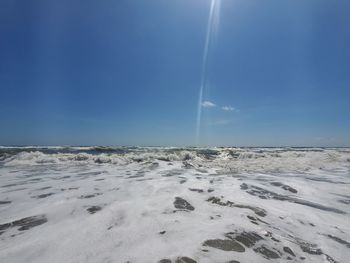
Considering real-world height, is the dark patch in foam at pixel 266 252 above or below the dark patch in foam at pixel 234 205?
below

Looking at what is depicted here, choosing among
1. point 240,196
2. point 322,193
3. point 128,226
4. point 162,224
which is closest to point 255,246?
point 162,224

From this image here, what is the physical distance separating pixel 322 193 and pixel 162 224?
4884 mm

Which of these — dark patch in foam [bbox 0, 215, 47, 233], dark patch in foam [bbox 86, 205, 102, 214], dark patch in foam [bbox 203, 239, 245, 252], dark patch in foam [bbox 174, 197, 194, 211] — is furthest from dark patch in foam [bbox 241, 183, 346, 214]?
dark patch in foam [bbox 0, 215, 47, 233]

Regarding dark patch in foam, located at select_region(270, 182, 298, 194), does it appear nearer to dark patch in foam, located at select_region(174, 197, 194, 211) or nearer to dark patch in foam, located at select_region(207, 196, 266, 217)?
dark patch in foam, located at select_region(207, 196, 266, 217)

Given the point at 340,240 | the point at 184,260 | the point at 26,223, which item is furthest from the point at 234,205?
the point at 26,223

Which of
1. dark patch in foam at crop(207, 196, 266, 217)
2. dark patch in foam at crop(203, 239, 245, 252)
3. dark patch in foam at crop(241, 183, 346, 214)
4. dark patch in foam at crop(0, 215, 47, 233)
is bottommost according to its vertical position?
dark patch in foam at crop(0, 215, 47, 233)

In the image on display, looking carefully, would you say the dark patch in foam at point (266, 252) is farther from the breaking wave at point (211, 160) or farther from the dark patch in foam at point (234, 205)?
the breaking wave at point (211, 160)

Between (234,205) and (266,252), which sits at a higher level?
(234,205)

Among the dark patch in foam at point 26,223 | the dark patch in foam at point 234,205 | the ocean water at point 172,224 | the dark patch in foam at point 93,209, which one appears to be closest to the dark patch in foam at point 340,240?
the ocean water at point 172,224

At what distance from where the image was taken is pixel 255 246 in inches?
110

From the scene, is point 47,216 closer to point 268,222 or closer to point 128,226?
point 128,226

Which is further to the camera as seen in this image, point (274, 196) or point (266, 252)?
point (274, 196)

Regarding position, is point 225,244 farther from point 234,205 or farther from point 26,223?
point 26,223

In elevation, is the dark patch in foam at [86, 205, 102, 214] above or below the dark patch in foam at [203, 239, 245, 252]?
below
